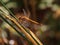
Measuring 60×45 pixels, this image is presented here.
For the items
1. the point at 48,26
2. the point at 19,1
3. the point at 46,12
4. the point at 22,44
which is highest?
the point at 19,1

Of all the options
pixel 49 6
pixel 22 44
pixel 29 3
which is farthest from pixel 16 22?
pixel 49 6

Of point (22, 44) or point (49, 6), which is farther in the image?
point (49, 6)

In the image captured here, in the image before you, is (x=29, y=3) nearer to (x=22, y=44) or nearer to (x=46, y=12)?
(x=46, y=12)

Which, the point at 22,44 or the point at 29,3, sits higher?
the point at 29,3

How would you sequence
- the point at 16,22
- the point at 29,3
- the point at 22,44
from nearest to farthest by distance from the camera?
the point at 16,22
the point at 22,44
the point at 29,3

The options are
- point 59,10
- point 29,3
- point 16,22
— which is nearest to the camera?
point 16,22

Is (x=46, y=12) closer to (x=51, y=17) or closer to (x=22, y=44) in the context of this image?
(x=51, y=17)

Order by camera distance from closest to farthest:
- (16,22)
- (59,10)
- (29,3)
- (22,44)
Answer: (16,22), (22,44), (29,3), (59,10)

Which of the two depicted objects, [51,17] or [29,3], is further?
[51,17]

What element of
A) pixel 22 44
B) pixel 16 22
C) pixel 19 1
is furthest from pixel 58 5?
pixel 16 22

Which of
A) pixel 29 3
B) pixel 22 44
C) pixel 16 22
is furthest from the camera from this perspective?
pixel 29 3
